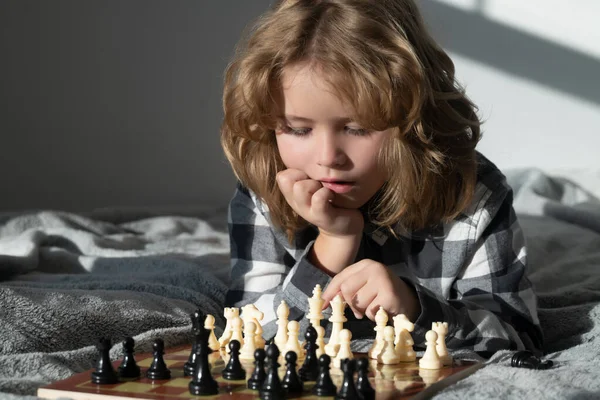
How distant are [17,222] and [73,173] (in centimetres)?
68

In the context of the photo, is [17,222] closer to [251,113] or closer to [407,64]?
[251,113]

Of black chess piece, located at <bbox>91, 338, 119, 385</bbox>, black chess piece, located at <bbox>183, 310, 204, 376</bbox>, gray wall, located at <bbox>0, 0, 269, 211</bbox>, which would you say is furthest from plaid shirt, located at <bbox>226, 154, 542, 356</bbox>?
gray wall, located at <bbox>0, 0, 269, 211</bbox>

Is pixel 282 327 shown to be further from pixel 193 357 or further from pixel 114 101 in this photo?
pixel 114 101

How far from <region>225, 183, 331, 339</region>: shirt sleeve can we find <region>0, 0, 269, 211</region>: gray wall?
140 cm

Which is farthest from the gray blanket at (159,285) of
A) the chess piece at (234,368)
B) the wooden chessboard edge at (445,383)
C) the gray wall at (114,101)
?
the gray wall at (114,101)

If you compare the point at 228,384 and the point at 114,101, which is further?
the point at 114,101

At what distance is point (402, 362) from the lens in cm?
119

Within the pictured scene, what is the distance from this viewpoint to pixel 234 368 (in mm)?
1050

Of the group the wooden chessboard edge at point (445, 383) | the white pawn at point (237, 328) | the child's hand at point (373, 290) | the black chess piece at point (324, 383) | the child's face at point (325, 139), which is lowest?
the wooden chessboard edge at point (445, 383)

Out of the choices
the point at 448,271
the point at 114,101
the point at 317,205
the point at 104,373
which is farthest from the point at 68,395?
the point at 114,101

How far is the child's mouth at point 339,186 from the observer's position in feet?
4.54

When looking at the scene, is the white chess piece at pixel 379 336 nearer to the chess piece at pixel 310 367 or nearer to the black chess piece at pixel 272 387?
the chess piece at pixel 310 367

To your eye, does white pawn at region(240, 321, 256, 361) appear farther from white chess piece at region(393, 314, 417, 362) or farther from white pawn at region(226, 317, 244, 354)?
white chess piece at region(393, 314, 417, 362)

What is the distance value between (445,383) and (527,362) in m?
0.16
